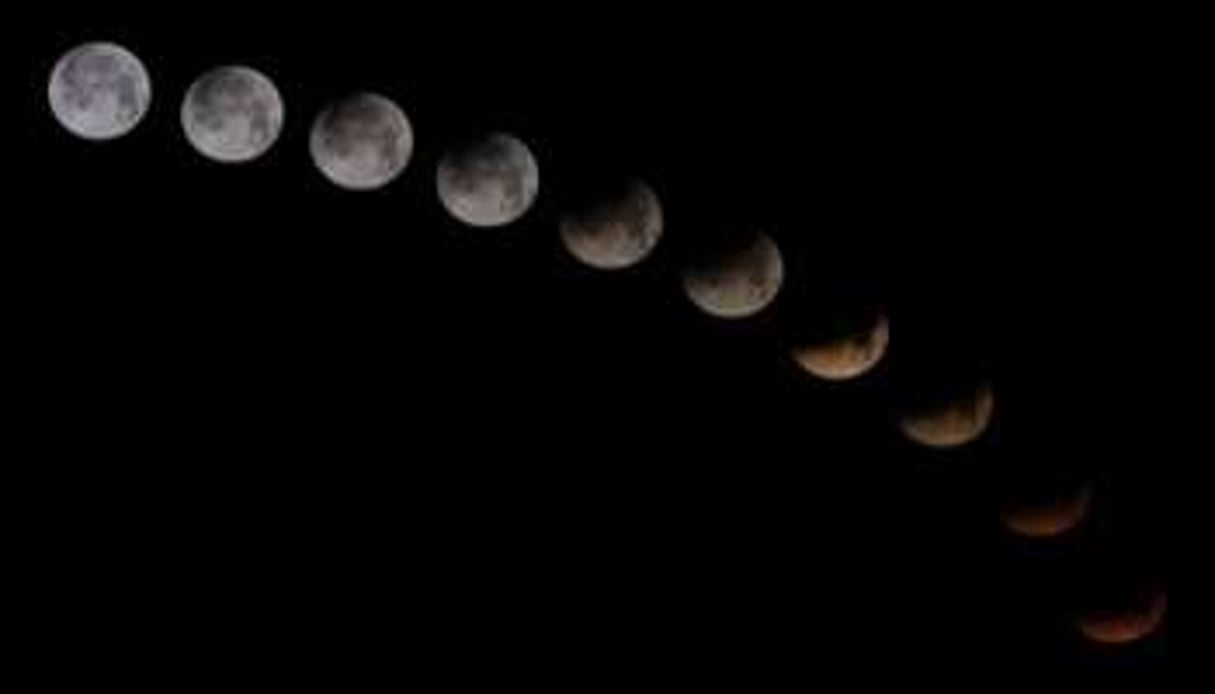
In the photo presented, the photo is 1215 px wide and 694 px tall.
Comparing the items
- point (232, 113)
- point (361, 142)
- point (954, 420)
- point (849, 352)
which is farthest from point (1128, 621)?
point (232, 113)

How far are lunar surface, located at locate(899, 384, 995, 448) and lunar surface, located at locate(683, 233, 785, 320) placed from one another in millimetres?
385

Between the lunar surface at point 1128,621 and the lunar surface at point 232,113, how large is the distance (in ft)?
6.21

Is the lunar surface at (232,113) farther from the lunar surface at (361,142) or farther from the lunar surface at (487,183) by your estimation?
the lunar surface at (487,183)

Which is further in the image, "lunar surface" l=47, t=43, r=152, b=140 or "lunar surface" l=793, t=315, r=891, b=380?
"lunar surface" l=793, t=315, r=891, b=380

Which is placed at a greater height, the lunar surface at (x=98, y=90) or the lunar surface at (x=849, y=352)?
the lunar surface at (x=849, y=352)

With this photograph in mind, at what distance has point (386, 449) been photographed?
3.74 meters

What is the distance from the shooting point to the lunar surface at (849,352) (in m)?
3.24

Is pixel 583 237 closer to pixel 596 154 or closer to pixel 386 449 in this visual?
pixel 596 154

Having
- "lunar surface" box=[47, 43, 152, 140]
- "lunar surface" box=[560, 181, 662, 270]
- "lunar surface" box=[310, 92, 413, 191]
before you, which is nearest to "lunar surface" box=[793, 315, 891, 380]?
"lunar surface" box=[560, 181, 662, 270]

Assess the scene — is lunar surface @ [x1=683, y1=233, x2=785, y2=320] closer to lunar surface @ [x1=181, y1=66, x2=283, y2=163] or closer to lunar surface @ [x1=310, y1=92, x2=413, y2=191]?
lunar surface @ [x1=310, y1=92, x2=413, y2=191]

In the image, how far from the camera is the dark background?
3309mm

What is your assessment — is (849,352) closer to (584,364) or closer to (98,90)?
(584,364)

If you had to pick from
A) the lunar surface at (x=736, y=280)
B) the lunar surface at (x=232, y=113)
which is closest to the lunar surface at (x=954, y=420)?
the lunar surface at (x=736, y=280)

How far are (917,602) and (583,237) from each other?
1.18 meters
